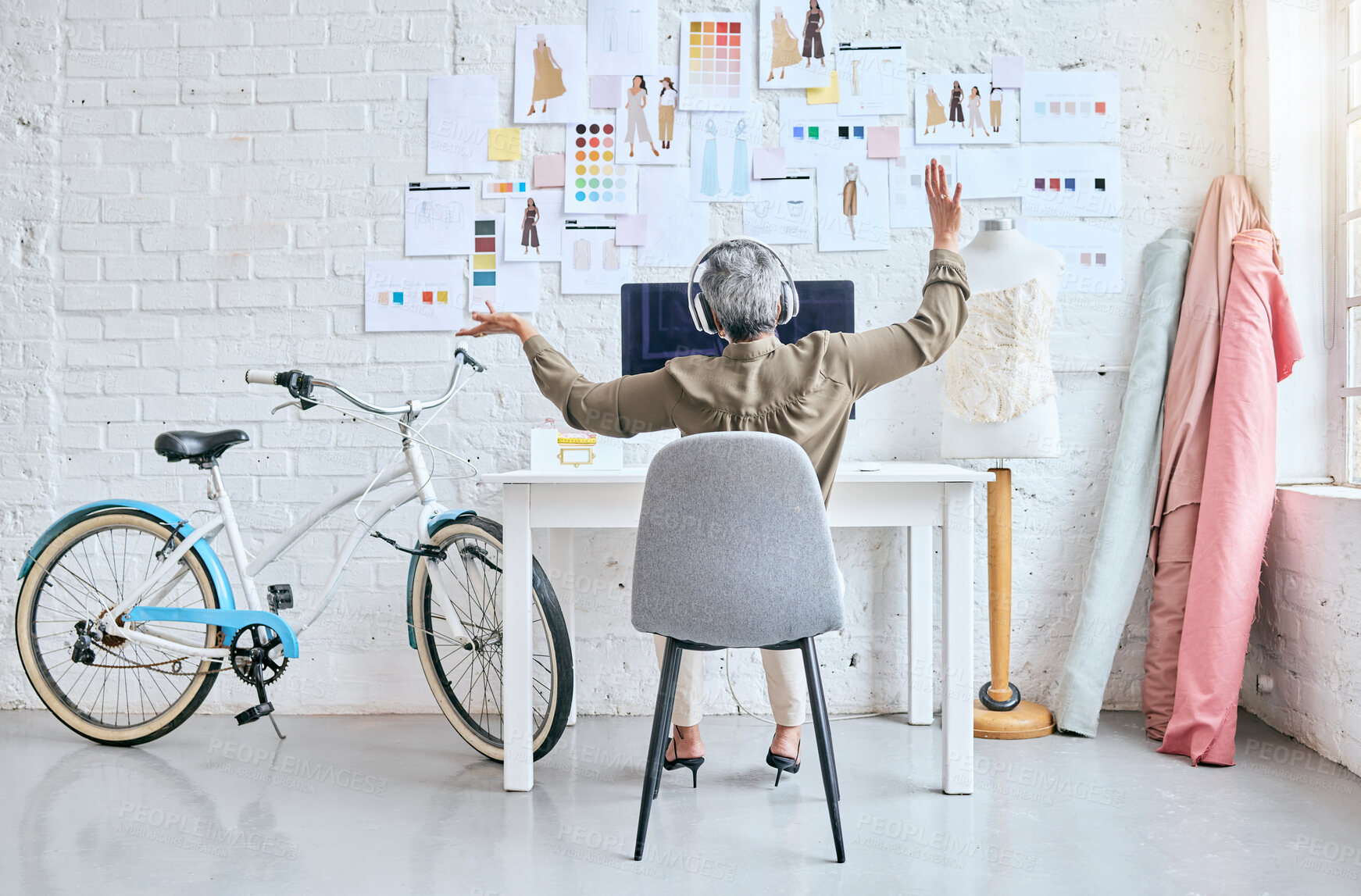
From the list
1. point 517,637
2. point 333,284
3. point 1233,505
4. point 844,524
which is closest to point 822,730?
point 844,524

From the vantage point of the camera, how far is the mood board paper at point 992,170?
289cm

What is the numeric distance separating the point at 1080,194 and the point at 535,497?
6.19ft

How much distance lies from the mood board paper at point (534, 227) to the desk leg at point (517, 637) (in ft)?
3.14

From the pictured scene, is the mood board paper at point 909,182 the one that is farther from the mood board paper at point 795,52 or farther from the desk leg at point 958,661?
the desk leg at point 958,661

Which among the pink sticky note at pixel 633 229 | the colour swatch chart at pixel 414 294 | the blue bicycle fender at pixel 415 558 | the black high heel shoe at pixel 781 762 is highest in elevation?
the pink sticky note at pixel 633 229

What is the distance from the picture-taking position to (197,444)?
2543mm

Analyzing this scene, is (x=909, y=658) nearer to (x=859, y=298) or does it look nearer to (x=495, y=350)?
(x=859, y=298)

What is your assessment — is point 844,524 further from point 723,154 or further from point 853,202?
point 723,154

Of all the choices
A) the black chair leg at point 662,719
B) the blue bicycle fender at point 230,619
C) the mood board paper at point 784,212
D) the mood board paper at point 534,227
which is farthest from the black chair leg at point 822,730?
the mood board paper at point 534,227

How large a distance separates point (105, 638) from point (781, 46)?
2.55m

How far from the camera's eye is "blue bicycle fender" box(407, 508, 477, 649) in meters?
2.40

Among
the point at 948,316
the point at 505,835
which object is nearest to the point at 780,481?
the point at 948,316

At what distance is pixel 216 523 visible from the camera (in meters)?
2.62

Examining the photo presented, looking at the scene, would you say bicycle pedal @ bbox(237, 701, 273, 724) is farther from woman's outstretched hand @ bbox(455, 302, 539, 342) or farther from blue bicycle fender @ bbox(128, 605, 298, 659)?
woman's outstretched hand @ bbox(455, 302, 539, 342)
